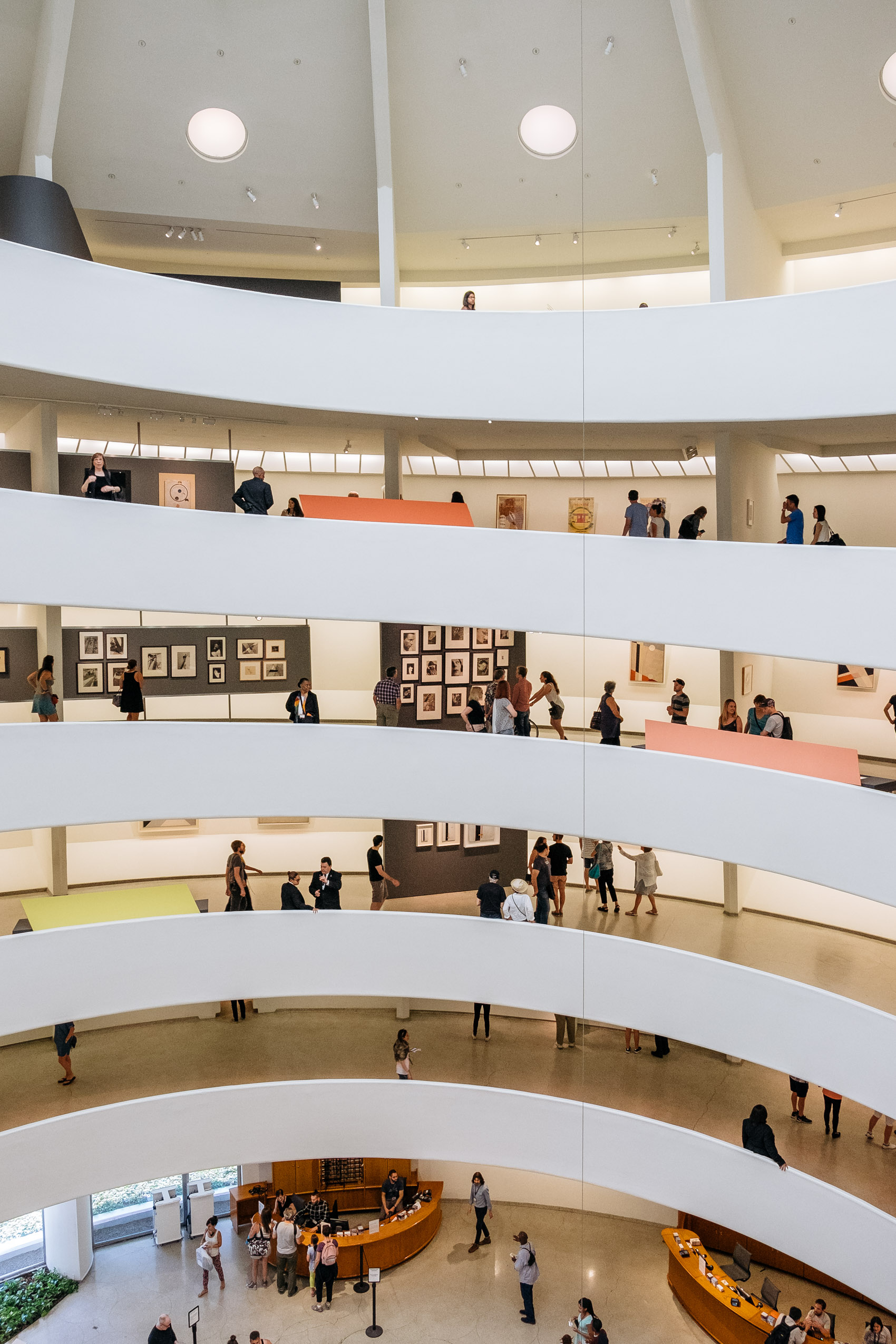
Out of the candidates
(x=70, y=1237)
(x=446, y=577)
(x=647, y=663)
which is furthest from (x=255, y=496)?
(x=70, y=1237)

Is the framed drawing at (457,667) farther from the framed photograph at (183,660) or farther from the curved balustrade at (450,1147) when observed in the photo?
the curved balustrade at (450,1147)

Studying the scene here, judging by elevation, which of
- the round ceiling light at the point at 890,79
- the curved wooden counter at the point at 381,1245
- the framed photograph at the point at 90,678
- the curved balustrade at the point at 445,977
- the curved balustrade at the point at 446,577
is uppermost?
the round ceiling light at the point at 890,79

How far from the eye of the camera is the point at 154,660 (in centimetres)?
1767

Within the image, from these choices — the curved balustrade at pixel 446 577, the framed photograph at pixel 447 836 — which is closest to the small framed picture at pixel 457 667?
the framed photograph at pixel 447 836

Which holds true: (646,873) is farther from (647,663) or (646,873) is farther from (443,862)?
(647,663)

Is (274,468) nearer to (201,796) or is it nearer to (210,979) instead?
(201,796)

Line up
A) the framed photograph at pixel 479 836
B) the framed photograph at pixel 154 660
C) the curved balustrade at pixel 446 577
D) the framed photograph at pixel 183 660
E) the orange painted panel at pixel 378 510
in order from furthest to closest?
the framed photograph at pixel 183 660
the framed photograph at pixel 154 660
the framed photograph at pixel 479 836
the orange painted panel at pixel 378 510
the curved balustrade at pixel 446 577

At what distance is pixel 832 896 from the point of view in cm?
1692

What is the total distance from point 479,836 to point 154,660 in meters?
6.49

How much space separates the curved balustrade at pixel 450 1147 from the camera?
12578 mm

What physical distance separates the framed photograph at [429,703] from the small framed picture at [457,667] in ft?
0.91

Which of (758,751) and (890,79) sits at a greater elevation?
(890,79)

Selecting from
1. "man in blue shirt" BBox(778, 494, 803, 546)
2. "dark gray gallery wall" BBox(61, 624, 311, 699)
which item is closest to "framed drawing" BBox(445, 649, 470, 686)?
"dark gray gallery wall" BBox(61, 624, 311, 699)

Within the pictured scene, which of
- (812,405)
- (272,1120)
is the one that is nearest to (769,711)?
(812,405)
